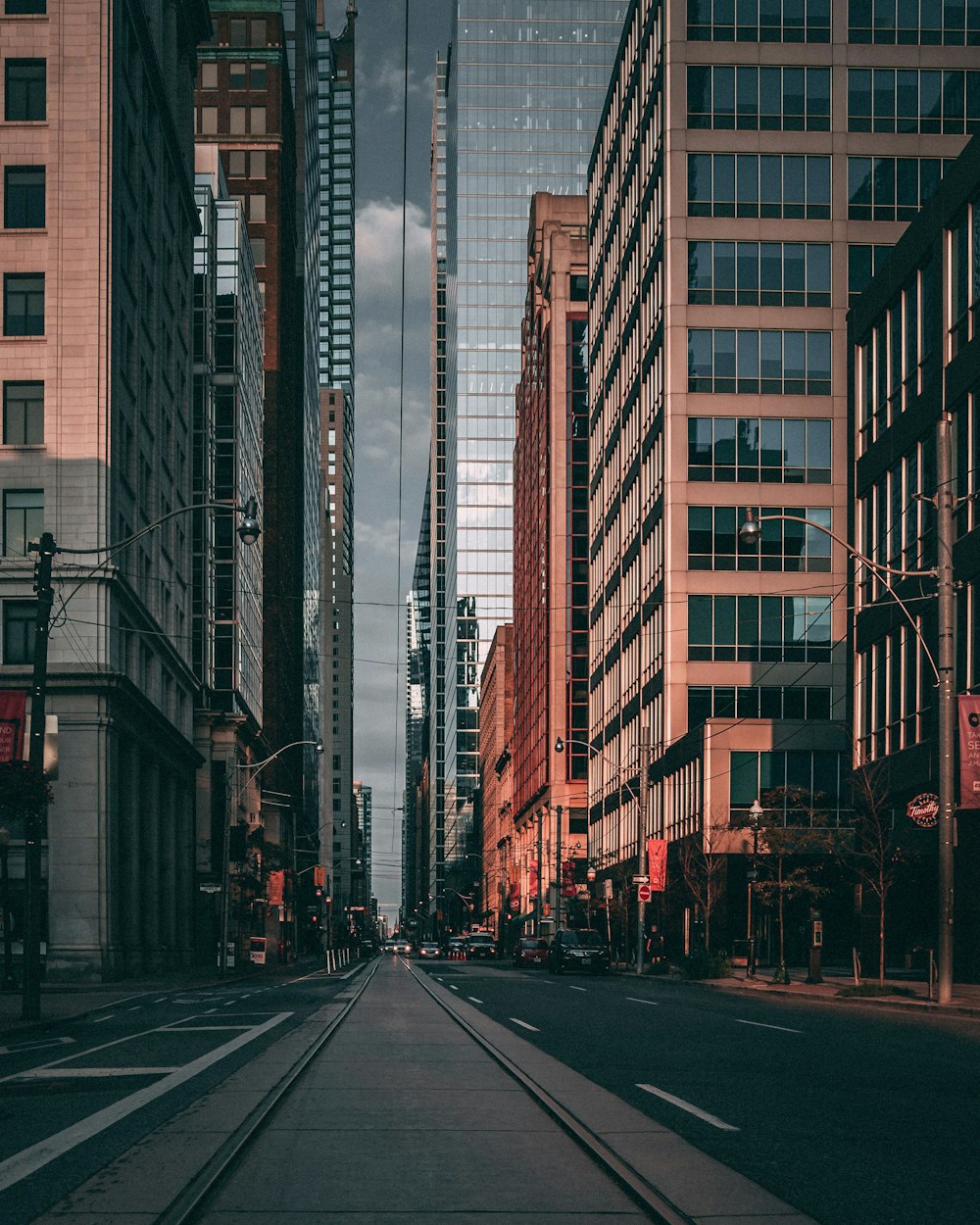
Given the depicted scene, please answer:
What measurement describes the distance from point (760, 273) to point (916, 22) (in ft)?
45.3

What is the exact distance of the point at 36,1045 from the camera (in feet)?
67.2

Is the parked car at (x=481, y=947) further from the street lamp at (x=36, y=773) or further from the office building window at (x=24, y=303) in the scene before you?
the street lamp at (x=36, y=773)

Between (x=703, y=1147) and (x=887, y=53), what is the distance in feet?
218

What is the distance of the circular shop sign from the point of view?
2845cm

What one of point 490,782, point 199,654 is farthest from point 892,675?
point 490,782

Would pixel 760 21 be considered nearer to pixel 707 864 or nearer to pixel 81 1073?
pixel 707 864

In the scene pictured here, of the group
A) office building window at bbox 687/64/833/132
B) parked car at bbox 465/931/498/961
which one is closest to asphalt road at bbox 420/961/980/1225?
office building window at bbox 687/64/833/132

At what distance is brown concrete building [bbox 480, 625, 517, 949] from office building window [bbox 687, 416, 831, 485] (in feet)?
257

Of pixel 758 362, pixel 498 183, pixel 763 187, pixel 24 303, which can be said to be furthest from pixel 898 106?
pixel 498 183

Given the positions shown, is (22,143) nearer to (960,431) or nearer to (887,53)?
(960,431)

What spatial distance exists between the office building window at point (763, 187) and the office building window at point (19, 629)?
35225 mm

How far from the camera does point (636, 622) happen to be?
74.7 metres

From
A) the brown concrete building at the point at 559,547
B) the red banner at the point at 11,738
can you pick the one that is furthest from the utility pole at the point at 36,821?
the brown concrete building at the point at 559,547

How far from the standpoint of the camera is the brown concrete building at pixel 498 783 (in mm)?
150600
